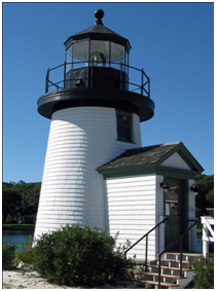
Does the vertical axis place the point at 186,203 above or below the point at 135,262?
above

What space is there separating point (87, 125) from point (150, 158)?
3.12 meters

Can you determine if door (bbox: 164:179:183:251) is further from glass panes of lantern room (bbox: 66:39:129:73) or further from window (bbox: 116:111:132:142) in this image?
→ glass panes of lantern room (bbox: 66:39:129:73)

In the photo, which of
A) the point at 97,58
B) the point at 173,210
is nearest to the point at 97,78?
the point at 97,58

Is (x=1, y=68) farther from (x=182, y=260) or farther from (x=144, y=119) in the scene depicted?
(x=144, y=119)

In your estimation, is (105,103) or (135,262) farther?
(105,103)

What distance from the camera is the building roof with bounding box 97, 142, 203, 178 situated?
11.8 metres

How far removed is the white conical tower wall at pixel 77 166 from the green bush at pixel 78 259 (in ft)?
8.43

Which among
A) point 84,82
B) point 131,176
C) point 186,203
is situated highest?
point 84,82

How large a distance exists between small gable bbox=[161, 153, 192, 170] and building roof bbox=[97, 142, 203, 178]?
109 millimetres

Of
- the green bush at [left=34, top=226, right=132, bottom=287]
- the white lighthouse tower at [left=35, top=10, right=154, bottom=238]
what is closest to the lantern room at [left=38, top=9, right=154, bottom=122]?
the white lighthouse tower at [left=35, top=10, right=154, bottom=238]

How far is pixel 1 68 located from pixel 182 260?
23.6ft

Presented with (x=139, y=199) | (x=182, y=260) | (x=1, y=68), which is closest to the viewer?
(x=1, y=68)

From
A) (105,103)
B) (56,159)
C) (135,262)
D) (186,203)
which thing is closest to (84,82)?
(105,103)

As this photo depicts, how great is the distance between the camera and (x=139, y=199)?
11.9 metres
